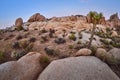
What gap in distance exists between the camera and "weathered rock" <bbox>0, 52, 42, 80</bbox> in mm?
14383

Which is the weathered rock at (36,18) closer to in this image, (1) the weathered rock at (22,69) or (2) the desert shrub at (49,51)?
(2) the desert shrub at (49,51)

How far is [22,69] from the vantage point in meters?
15.2

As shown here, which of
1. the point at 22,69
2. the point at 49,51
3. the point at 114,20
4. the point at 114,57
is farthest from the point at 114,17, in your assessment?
the point at 22,69

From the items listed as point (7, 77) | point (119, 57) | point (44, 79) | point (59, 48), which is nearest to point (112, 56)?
point (119, 57)

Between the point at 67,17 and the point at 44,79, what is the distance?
52.7 metres

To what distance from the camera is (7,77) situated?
1423cm

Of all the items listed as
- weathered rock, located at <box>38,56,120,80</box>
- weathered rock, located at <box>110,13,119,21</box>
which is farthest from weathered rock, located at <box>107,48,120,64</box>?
weathered rock, located at <box>110,13,119,21</box>

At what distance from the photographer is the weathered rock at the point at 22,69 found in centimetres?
1438

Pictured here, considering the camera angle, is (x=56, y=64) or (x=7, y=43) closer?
(x=56, y=64)

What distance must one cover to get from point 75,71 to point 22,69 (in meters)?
4.45

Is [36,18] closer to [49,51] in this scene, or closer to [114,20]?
[114,20]

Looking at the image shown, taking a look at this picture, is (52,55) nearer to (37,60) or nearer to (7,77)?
(37,60)

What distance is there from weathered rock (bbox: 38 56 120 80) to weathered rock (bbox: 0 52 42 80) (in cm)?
89

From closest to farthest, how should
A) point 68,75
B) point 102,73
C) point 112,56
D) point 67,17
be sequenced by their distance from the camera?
point 68,75 < point 102,73 < point 112,56 < point 67,17
